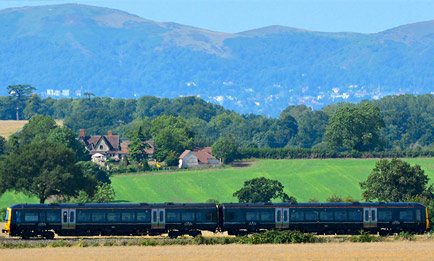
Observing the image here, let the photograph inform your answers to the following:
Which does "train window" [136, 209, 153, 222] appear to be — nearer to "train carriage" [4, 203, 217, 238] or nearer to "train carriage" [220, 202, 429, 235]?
"train carriage" [4, 203, 217, 238]

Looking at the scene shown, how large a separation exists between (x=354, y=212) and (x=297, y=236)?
739cm

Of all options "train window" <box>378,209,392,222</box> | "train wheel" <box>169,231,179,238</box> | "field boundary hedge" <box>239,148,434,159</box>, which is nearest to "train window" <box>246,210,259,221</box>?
"train wheel" <box>169,231,179,238</box>

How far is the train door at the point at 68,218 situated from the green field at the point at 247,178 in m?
59.7

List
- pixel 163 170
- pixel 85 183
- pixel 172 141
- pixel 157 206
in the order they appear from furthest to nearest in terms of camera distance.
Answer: pixel 172 141 → pixel 163 170 → pixel 85 183 → pixel 157 206

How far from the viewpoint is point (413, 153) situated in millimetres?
161750

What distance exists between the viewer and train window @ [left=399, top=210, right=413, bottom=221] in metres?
60.8

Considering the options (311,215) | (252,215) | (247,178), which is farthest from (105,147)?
(311,215)

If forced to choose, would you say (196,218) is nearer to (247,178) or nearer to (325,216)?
(325,216)

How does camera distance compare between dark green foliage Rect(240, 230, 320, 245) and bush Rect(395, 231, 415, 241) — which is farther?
bush Rect(395, 231, 415, 241)

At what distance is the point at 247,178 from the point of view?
474ft

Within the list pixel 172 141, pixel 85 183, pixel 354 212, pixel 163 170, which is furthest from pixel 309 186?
pixel 354 212

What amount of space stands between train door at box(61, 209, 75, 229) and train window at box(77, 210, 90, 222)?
0.39 meters

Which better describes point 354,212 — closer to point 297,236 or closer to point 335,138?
point 297,236

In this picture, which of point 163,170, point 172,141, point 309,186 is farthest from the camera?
point 172,141
